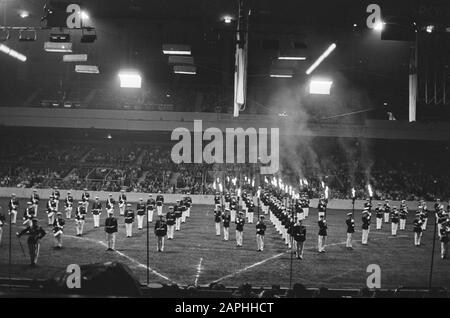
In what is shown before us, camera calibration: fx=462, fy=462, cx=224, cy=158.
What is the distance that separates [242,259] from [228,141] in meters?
19.1

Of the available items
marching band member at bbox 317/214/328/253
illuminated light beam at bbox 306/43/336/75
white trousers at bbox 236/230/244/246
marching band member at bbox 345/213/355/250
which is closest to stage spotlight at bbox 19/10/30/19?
white trousers at bbox 236/230/244/246

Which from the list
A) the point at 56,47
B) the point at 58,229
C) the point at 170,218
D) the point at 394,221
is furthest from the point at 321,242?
the point at 56,47

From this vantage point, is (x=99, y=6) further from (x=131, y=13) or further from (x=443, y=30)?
(x=443, y=30)

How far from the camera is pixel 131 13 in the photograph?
18.1m

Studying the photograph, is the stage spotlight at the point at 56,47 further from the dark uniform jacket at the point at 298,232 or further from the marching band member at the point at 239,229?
the dark uniform jacket at the point at 298,232

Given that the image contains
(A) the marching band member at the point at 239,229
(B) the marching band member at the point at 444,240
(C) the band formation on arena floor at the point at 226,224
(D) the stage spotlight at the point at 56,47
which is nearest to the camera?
(C) the band formation on arena floor at the point at 226,224

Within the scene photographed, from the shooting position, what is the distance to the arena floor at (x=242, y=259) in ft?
35.4

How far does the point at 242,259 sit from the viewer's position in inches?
506

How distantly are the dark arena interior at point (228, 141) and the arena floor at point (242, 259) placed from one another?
0.31 feet

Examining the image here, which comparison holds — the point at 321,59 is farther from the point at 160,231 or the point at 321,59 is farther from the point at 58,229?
the point at 58,229

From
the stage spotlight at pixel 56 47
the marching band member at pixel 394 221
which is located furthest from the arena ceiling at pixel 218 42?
the marching band member at pixel 394 221

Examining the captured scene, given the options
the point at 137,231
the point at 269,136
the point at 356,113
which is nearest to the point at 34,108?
the point at 269,136

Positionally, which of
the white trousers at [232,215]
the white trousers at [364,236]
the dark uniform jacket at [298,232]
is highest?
the dark uniform jacket at [298,232]

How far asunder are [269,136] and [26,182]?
15966 millimetres
